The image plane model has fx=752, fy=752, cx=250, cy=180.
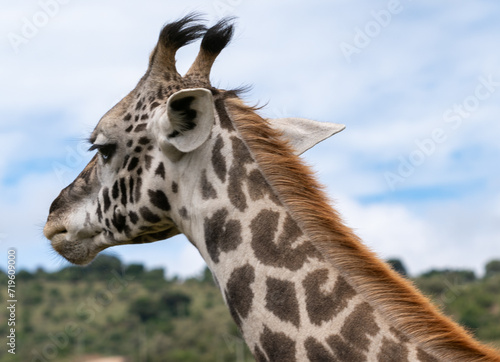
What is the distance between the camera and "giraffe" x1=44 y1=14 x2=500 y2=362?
4641mm

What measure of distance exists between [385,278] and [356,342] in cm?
48

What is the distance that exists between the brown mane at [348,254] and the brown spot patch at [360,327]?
A: 3.2 inches

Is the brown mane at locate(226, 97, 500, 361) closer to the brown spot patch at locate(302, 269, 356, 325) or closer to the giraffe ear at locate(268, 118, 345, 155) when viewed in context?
the brown spot patch at locate(302, 269, 356, 325)

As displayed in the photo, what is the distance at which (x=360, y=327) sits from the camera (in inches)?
181

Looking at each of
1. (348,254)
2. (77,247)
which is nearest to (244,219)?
(348,254)

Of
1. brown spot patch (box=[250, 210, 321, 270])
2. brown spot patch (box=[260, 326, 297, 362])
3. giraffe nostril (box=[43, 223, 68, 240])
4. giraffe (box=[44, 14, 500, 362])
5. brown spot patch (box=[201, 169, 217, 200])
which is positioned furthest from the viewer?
giraffe nostril (box=[43, 223, 68, 240])

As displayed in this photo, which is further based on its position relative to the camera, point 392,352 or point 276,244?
point 276,244

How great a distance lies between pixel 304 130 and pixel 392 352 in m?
2.43

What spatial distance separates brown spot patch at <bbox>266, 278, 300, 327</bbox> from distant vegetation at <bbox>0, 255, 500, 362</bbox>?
2487 inches

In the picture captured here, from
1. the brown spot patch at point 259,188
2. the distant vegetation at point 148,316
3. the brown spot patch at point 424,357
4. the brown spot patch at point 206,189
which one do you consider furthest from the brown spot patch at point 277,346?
the distant vegetation at point 148,316

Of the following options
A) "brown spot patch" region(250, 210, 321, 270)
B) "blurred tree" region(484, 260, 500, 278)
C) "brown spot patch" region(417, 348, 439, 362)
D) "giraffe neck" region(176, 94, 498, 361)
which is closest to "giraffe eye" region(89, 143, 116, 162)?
"giraffe neck" region(176, 94, 498, 361)

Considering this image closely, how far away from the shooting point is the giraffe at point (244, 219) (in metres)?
4.64

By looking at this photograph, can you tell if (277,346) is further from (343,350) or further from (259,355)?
Result: (343,350)

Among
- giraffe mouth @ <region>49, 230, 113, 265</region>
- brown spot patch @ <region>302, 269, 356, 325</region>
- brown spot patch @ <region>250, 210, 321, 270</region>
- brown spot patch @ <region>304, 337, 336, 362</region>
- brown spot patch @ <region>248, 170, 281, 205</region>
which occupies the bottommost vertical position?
brown spot patch @ <region>304, 337, 336, 362</region>
